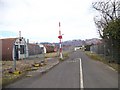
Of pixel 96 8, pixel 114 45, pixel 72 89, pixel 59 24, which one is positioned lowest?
pixel 72 89

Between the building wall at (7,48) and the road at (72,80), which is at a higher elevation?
the building wall at (7,48)

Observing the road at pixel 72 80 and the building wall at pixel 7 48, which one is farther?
the building wall at pixel 7 48

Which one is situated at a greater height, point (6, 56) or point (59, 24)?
point (59, 24)

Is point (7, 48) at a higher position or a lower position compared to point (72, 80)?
higher

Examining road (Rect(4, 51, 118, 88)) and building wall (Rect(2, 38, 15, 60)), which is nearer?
road (Rect(4, 51, 118, 88))

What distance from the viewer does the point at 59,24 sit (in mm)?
45750

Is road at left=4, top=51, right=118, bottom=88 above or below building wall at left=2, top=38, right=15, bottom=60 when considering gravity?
below

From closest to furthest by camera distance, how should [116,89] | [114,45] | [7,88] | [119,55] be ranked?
[116,89] → [7,88] → [119,55] → [114,45]

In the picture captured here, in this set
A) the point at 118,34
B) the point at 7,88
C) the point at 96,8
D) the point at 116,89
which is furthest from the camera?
the point at 96,8

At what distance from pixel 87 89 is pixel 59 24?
33.7m

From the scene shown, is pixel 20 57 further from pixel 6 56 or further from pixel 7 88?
pixel 7 88

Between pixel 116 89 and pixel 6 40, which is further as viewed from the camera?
pixel 6 40

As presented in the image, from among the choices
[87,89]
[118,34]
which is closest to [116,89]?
[87,89]

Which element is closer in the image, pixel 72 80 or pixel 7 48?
pixel 72 80
